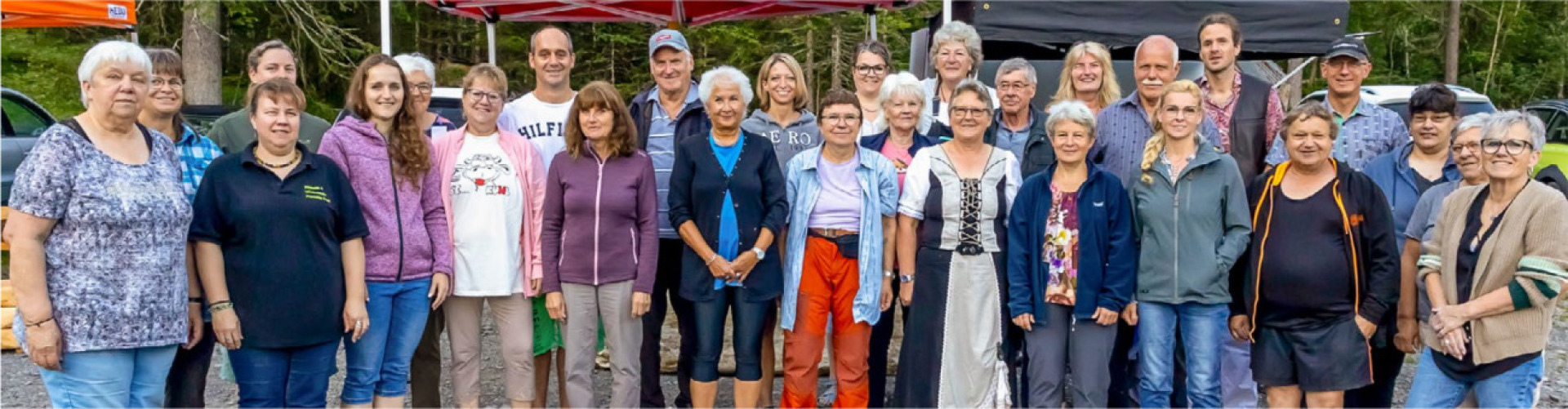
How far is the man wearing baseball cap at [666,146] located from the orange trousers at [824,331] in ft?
1.64

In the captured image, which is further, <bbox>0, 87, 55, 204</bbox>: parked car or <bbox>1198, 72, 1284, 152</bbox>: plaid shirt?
<bbox>0, 87, 55, 204</bbox>: parked car

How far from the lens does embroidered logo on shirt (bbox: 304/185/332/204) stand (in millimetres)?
3439

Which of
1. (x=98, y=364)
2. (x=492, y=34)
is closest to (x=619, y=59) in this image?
(x=492, y=34)

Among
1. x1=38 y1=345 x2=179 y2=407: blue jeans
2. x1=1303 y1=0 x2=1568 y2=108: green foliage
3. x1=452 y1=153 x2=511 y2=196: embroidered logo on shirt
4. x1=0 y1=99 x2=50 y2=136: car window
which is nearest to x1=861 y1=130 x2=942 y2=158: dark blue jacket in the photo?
x1=452 y1=153 x2=511 y2=196: embroidered logo on shirt

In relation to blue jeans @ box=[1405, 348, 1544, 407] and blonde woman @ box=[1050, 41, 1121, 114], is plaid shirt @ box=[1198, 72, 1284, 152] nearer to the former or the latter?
blonde woman @ box=[1050, 41, 1121, 114]

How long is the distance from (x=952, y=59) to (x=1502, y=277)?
2.39 m

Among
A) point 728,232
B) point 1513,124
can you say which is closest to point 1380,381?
point 1513,124

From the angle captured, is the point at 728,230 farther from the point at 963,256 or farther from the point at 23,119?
A: the point at 23,119

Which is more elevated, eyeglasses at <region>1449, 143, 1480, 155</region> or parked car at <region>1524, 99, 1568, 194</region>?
parked car at <region>1524, 99, 1568, 194</region>

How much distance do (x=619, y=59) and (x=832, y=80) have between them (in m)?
3.52

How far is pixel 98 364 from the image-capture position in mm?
3148

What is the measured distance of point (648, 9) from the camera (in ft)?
24.7

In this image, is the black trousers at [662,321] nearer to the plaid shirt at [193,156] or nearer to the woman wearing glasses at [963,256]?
the woman wearing glasses at [963,256]

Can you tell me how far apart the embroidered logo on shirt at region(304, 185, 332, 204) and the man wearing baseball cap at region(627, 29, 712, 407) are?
1487mm
